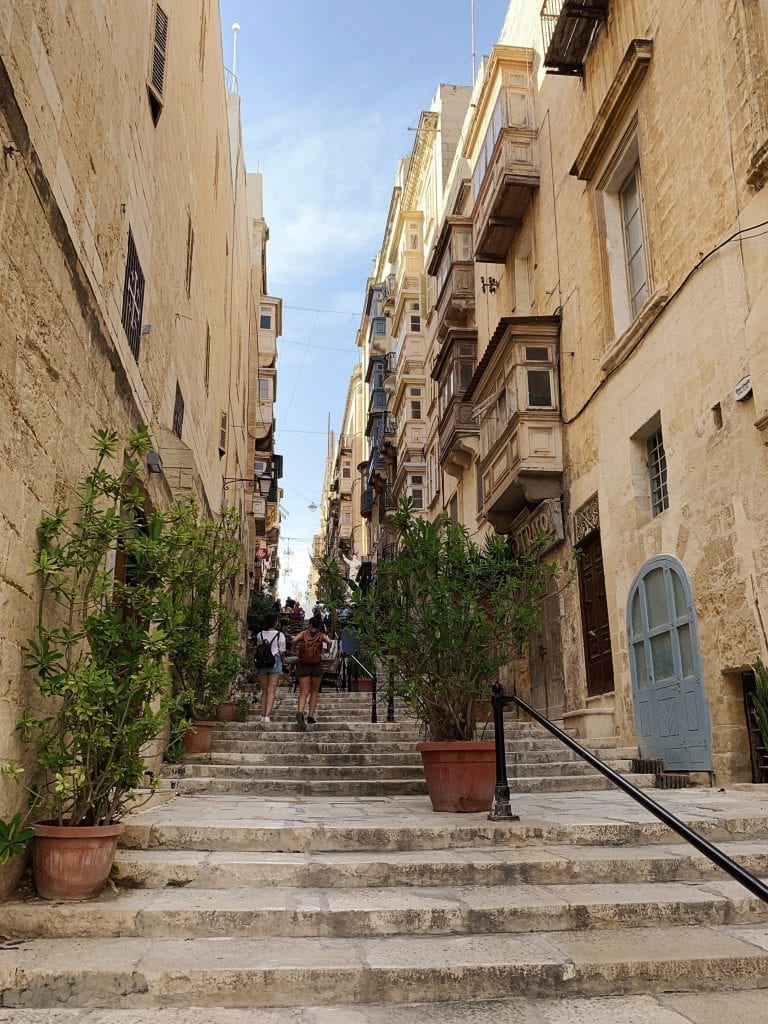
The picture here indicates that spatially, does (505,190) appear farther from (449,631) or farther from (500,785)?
(500,785)

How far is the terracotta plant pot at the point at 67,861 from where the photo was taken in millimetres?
4055

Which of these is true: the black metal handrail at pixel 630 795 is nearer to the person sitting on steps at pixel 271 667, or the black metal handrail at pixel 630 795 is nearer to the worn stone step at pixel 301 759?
the worn stone step at pixel 301 759

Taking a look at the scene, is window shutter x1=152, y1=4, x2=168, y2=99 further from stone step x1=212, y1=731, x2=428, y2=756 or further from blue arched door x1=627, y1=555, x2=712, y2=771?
blue arched door x1=627, y1=555, x2=712, y2=771

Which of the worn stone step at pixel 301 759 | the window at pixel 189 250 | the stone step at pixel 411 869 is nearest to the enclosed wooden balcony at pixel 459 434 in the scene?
the window at pixel 189 250

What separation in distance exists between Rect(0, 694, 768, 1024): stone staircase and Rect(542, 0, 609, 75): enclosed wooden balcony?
11.8 meters

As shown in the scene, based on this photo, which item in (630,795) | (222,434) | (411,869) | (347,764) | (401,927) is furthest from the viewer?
(222,434)

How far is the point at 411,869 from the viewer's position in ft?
14.9

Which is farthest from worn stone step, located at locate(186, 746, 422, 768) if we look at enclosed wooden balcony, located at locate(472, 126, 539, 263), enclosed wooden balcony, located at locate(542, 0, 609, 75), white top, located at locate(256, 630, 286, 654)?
enclosed wooden balcony, located at locate(472, 126, 539, 263)

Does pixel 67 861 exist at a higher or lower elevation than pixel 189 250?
lower

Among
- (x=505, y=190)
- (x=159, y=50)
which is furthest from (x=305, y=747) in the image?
(x=505, y=190)

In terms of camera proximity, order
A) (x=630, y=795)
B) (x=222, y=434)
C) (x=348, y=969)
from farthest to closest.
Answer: (x=222, y=434) → (x=630, y=795) → (x=348, y=969)

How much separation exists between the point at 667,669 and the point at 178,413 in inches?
260

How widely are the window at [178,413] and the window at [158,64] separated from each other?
3.14 metres

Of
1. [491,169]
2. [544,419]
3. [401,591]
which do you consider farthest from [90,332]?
[491,169]
